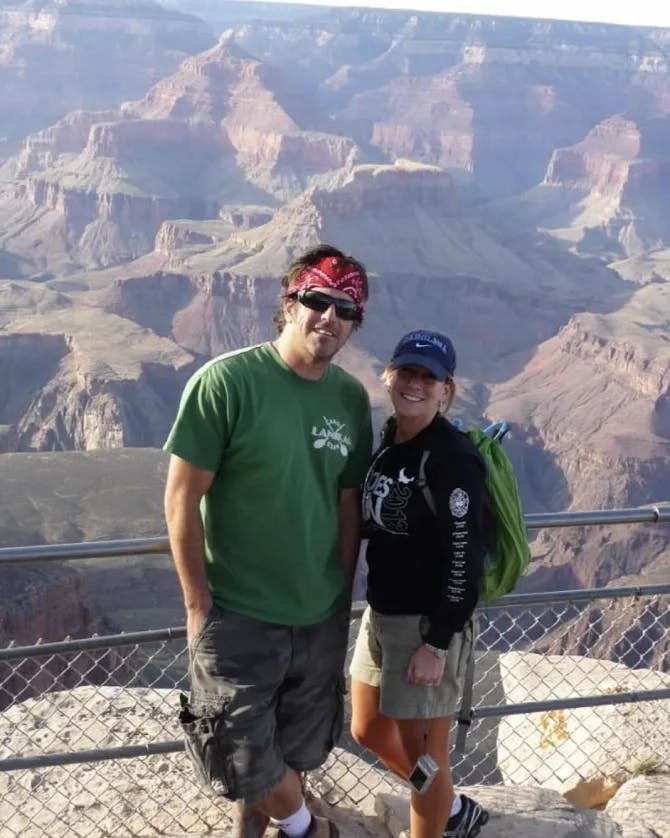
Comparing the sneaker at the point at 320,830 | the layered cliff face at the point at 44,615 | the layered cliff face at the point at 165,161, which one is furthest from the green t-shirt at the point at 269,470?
the layered cliff face at the point at 165,161

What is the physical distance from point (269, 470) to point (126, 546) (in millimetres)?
820

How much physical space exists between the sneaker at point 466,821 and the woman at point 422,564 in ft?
0.66

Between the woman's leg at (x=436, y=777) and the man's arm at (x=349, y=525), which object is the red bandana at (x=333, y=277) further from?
the woman's leg at (x=436, y=777)

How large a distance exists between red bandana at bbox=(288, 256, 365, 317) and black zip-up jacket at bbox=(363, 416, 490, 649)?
578 mm

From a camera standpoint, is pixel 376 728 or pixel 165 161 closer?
pixel 376 728

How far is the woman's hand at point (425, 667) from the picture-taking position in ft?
12.5

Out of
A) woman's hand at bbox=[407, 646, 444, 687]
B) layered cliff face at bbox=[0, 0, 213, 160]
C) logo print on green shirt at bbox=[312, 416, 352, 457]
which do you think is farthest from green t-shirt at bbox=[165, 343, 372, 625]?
layered cliff face at bbox=[0, 0, 213, 160]

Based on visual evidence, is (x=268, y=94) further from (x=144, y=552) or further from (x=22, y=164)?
(x=144, y=552)

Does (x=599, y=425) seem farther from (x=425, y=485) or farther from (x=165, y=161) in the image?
(x=165, y=161)

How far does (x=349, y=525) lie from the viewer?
4.00 m

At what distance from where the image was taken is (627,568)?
124 ft

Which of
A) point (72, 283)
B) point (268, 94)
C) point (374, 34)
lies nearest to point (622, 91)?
point (374, 34)

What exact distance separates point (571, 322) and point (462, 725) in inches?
2322

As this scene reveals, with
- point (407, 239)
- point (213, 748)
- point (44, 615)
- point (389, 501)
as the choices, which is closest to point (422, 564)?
point (389, 501)
